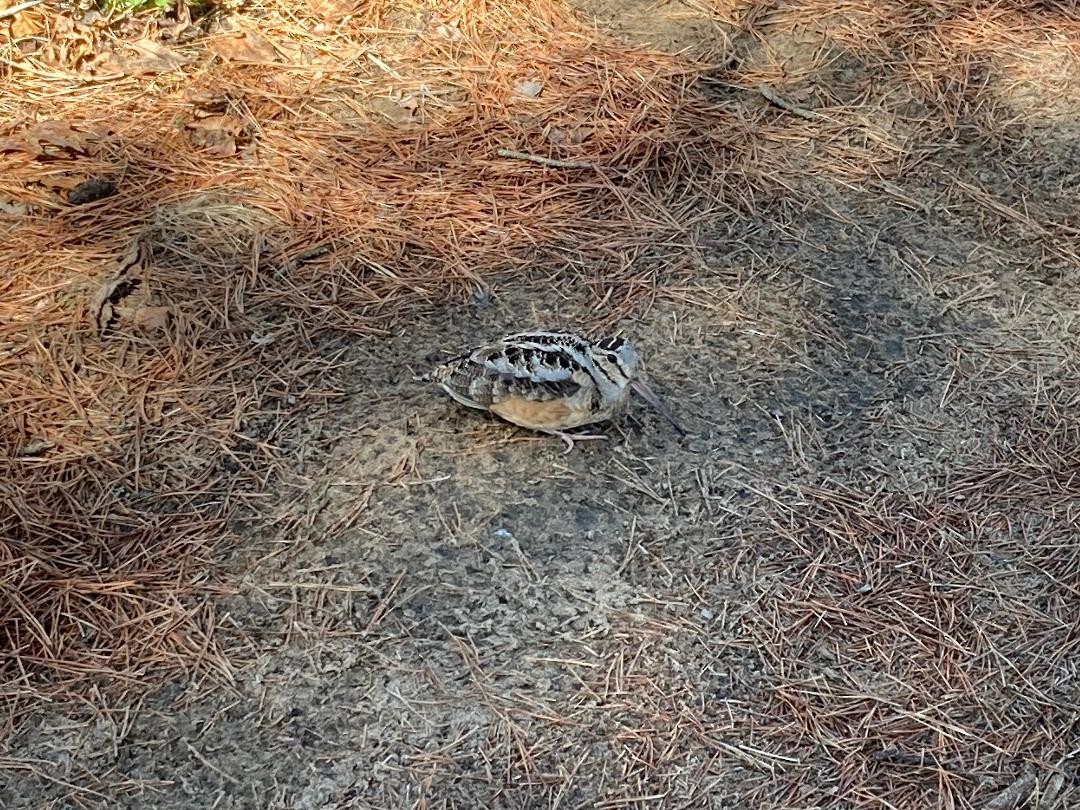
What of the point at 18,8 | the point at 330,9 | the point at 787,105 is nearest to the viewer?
the point at 18,8

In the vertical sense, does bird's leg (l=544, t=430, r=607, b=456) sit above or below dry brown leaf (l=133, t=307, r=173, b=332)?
above

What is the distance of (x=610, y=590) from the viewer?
2.87 metres

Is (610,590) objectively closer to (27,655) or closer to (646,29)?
(27,655)

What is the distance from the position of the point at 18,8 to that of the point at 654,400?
312 cm

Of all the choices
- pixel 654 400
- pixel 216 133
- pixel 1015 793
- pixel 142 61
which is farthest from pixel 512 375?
pixel 142 61

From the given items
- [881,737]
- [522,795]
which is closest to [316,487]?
[522,795]

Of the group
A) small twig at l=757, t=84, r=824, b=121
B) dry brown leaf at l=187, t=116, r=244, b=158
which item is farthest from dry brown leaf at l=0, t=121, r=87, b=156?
small twig at l=757, t=84, r=824, b=121

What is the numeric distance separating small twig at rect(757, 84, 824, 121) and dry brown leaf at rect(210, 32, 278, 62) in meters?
2.14

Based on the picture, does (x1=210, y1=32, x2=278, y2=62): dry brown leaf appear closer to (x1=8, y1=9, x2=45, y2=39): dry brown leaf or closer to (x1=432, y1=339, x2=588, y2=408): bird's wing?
(x1=8, y1=9, x2=45, y2=39): dry brown leaf

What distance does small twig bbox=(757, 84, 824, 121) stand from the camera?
4531 millimetres

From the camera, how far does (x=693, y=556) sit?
297 cm

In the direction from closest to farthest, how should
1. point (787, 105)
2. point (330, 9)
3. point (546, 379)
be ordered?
point (546, 379), point (787, 105), point (330, 9)

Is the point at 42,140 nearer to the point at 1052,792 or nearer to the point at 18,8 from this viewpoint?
the point at 18,8

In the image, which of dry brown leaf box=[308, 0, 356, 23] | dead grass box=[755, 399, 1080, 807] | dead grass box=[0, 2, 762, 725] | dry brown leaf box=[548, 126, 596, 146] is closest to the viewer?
dead grass box=[755, 399, 1080, 807]
